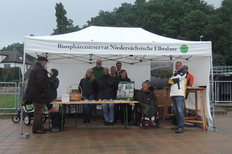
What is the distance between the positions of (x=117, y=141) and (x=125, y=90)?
169 centimetres

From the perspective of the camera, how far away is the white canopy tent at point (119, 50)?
16.1 feet

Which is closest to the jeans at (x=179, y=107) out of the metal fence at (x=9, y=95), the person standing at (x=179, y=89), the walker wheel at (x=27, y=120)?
the person standing at (x=179, y=89)

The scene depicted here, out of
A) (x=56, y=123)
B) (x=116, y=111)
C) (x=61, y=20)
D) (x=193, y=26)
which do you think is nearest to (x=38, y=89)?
(x=56, y=123)

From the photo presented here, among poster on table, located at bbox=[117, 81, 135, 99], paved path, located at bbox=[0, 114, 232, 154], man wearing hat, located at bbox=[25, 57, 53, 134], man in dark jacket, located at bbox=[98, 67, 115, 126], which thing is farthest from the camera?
man in dark jacket, located at bbox=[98, 67, 115, 126]

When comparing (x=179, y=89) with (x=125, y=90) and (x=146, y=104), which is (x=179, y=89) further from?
(x=125, y=90)

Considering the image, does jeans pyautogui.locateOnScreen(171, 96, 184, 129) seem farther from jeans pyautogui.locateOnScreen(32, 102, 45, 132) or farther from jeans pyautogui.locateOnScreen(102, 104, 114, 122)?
jeans pyautogui.locateOnScreen(32, 102, 45, 132)

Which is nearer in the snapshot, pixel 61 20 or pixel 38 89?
pixel 38 89

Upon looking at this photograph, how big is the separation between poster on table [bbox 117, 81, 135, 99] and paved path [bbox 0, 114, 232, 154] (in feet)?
2.95

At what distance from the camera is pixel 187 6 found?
172ft

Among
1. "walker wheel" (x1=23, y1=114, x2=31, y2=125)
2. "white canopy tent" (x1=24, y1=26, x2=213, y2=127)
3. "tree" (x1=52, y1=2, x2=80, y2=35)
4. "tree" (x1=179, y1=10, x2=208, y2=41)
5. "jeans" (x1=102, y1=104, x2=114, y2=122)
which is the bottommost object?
"walker wheel" (x1=23, y1=114, x2=31, y2=125)

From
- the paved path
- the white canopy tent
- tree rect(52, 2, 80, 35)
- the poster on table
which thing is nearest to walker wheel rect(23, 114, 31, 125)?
the paved path

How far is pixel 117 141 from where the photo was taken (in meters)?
4.54

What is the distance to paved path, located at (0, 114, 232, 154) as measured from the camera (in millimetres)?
3953

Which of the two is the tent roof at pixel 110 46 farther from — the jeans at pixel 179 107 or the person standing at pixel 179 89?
the jeans at pixel 179 107
